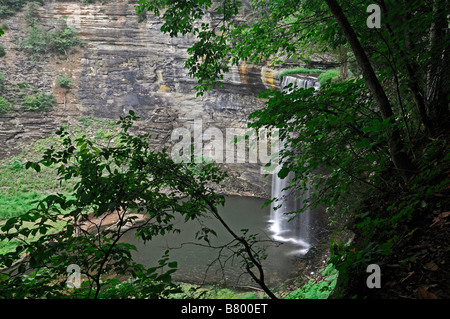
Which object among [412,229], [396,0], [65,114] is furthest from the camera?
[65,114]

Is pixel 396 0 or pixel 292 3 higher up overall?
pixel 292 3

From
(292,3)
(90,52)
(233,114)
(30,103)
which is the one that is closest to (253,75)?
(233,114)

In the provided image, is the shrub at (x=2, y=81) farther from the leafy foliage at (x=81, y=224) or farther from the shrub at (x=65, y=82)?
the leafy foliage at (x=81, y=224)

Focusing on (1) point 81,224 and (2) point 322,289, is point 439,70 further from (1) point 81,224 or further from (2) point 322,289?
(2) point 322,289

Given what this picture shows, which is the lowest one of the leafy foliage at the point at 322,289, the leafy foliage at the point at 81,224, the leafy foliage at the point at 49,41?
the leafy foliage at the point at 322,289

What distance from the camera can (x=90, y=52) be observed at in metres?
19.7

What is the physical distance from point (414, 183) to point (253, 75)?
52.6 ft

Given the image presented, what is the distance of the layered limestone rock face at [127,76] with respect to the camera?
61.8 feet

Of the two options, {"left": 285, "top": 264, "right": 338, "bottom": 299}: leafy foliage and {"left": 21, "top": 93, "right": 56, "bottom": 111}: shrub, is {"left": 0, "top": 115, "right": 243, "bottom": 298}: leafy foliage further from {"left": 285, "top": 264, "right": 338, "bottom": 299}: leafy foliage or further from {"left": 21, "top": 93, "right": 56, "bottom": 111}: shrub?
{"left": 21, "top": 93, "right": 56, "bottom": 111}: shrub

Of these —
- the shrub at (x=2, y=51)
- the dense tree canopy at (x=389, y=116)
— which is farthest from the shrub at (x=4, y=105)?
the dense tree canopy at (x=389, y=116)

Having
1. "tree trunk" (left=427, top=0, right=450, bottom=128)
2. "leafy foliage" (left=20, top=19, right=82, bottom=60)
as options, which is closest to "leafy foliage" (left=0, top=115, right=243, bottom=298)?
"tree trunk" (left=427, top=0, right=450, bottom=128)

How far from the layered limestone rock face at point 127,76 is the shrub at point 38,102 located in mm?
466

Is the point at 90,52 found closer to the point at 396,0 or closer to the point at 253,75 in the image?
the point at 253,75

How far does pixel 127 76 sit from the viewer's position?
774 inches
